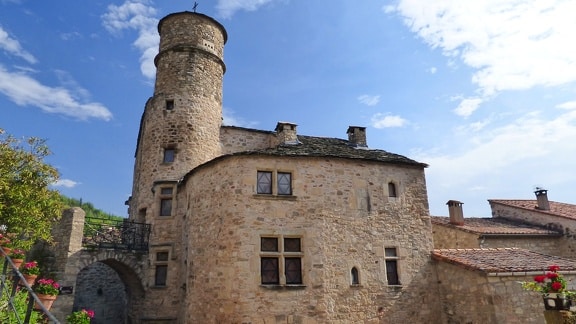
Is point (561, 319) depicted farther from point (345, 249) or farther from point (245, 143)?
point (245, 143)

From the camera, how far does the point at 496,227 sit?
61.3ft

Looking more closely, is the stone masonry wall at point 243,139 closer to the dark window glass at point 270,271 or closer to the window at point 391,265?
the dark window glass at point 270,271

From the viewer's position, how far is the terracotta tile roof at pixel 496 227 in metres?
17.4

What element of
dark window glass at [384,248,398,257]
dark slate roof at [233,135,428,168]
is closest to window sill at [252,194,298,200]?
dark slate roof at [233,135,428,168]

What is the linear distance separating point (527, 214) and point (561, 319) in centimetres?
1660

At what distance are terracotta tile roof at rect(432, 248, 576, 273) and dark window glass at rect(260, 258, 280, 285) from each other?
589cm

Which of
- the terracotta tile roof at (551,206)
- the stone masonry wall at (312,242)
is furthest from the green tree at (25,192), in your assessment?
the terracotta tile roof at (551,206)

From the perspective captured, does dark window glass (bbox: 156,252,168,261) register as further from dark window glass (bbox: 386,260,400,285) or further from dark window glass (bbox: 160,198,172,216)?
dark window glass (bbox: 386,260,400,285)

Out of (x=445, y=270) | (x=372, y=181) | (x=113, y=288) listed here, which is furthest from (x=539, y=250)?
(x=113, y=288)

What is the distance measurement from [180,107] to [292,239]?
8703mm

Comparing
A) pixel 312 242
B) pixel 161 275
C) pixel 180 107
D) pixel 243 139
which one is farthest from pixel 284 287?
pixel 180 107

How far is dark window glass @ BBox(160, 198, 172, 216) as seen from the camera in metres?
15.7

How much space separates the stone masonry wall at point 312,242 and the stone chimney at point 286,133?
2.54 meters

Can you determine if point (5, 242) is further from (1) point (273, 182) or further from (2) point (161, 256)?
(2) point (161, 256)
